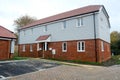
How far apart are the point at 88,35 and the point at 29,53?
14031 millimetres

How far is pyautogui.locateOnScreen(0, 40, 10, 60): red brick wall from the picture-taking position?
19.5 meters

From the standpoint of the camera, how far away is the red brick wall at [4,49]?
19531 mm

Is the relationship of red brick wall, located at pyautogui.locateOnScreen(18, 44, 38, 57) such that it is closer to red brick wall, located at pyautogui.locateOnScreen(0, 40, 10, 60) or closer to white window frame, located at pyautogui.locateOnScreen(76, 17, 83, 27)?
red brick wall, located at pyautogui.locateOnScreen(0, 40, 10, 60)

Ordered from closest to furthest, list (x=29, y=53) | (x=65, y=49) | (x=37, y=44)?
(x=65, y=49), (x=37, y=44), (x=29, y=53)

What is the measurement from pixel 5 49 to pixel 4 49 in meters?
0.16

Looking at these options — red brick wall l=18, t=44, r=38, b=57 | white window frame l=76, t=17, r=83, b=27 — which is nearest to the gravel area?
white window frame l=76, t=17, r=83, b=27

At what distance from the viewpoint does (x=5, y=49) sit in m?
20.0

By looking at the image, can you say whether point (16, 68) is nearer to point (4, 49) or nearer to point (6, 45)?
point (4, 49)

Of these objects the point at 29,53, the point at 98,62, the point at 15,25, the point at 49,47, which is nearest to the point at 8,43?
the point at 49,47

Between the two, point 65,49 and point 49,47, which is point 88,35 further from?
point 49,47

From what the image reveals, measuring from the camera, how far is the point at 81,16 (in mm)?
21516

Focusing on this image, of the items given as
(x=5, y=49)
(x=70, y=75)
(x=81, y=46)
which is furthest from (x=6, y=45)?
(x=70, y=75)

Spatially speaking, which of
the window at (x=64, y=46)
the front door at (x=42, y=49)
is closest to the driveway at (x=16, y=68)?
the window at (x=64, y=46)

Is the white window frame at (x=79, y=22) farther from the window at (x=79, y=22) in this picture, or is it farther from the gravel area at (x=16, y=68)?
the gravel area at (x=16, y=68)
